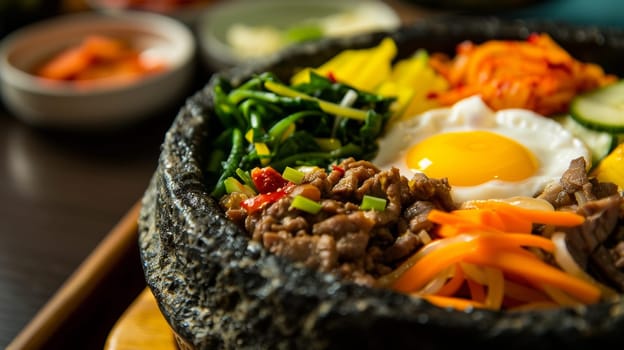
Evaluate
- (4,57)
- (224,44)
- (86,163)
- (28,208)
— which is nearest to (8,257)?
(28,208)

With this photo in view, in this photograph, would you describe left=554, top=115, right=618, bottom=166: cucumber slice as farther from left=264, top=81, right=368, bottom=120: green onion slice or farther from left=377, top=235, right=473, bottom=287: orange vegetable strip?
left=377, top=235, right=473, bottom=287: orange vegetable strip

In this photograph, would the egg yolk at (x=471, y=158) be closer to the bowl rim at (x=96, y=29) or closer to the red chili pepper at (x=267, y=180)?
the red chili pepper at (x=267, y=180)

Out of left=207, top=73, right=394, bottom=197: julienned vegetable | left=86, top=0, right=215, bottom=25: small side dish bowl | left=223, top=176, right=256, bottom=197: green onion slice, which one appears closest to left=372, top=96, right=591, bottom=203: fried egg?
left=207, top=73, right=394, bottom=197: julienned vegetable

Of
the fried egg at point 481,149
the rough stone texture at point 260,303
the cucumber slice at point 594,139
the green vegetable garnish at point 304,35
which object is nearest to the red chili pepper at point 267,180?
the rough stone texture at point 260,303

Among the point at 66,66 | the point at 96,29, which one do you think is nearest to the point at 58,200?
the point at 66,66

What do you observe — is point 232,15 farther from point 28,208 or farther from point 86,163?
point 28,208

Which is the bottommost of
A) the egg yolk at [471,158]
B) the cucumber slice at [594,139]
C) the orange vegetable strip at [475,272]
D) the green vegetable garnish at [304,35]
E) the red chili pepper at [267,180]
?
the green vegetable garnish at [304,35]

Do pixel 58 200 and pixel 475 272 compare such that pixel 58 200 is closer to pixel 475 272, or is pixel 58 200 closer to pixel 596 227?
pixel 475 272
